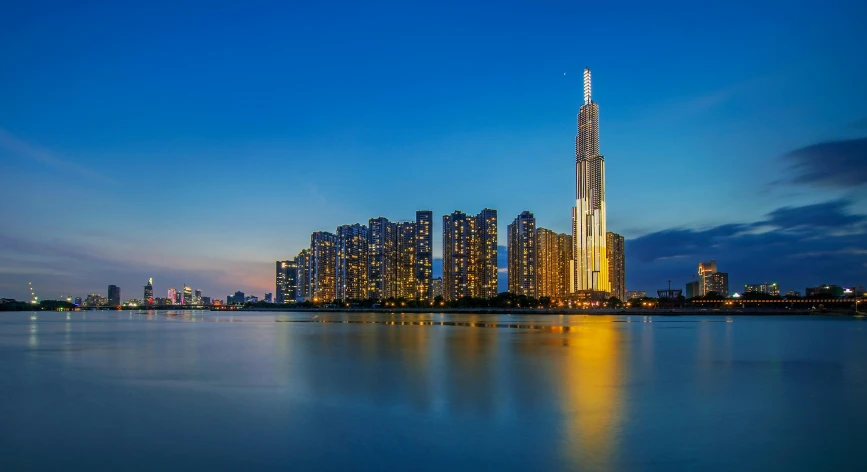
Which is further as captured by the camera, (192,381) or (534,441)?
(192,381)

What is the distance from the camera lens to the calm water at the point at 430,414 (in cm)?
1309

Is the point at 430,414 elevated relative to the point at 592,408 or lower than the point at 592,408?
elevated

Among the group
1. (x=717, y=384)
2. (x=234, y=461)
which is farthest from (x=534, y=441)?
(x=717, y=384)

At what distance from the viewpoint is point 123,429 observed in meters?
15.7

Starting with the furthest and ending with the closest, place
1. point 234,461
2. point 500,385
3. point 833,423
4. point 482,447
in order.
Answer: point 500,385 < point 833,423 < point 482,447 < point 234,461

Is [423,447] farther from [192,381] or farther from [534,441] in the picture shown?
[192,381]

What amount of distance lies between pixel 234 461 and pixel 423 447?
4.34m

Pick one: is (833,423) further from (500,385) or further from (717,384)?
(500,385)

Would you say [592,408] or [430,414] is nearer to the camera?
[430,414]

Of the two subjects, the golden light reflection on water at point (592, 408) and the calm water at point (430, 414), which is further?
the golden light reflection on water at point (592, 408)

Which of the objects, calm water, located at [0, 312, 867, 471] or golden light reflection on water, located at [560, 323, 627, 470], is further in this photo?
golden light reflection on water, located at [560, 323, 627, 470]

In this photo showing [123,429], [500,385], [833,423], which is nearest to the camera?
[123,429]

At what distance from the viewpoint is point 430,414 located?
57.7 ft

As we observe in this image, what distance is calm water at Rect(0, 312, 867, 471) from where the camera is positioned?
13.1 meters
